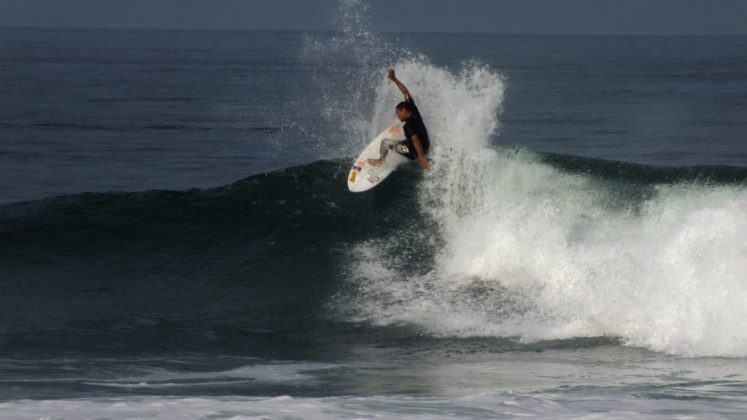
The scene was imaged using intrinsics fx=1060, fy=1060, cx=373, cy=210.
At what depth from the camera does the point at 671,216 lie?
12.8 meters

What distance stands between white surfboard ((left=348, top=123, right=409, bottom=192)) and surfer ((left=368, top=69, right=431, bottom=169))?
0.06 m

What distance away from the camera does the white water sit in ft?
34.0

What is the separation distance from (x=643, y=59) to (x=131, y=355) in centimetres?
6052

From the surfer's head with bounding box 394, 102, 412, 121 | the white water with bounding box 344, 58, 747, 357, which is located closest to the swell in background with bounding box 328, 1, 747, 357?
the white water with bounding box 344, 58, 747, 357

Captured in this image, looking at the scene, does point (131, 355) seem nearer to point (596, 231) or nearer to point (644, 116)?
point (596, 231)

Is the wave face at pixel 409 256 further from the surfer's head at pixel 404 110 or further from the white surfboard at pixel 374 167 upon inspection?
the surfer's head at pixel 404 110

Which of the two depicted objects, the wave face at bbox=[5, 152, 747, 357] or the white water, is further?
the wave face at bbox=[5, 152, 747, 357]

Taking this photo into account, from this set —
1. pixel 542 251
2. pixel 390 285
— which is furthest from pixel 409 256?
pixel 542 251

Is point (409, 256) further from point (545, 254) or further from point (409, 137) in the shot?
point (545, 254)

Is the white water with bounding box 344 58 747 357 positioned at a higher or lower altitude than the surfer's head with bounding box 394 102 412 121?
lower

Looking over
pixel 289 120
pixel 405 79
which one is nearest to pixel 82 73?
pixel 289 120

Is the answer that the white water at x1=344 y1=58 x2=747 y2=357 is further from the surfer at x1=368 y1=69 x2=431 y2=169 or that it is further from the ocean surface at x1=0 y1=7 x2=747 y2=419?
the surfer at x1=368 y1=69 x2=431 y2=169

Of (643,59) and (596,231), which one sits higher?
(643,59)

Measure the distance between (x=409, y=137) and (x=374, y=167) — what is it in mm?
889
